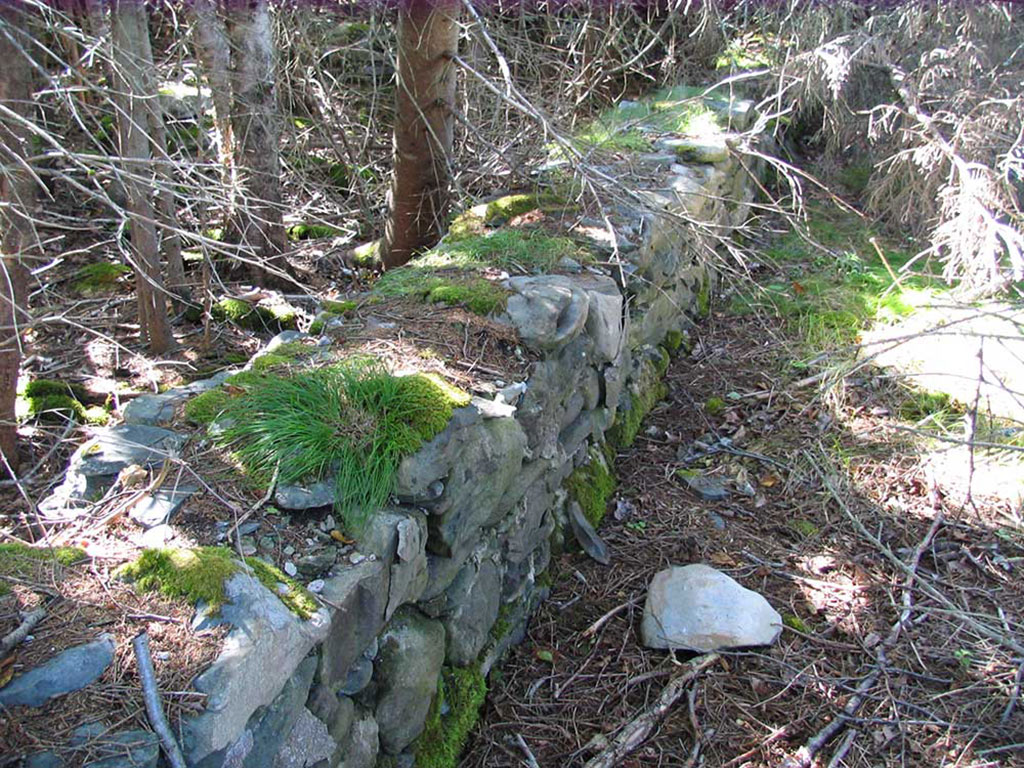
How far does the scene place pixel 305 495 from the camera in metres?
2.27

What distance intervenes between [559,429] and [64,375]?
3304 mm

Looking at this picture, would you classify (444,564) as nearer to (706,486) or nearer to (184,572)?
(184,572)

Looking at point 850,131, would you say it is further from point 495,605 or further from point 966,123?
point 495,605

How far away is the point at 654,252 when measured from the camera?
14.8ft

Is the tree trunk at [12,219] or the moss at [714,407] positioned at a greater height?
the tree trunk at [12,219]

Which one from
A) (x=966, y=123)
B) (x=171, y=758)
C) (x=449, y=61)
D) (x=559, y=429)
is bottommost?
(x=559, y=429)

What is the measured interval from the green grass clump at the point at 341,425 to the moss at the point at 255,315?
286 centimetres

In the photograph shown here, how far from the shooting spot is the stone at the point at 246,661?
1.66m

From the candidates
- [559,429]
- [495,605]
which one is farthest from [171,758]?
[559,429]

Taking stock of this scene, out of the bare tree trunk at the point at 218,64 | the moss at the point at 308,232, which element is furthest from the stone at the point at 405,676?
the moss at the point at 308,232

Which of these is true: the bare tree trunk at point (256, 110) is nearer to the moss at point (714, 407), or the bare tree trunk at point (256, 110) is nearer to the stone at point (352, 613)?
the moss at point (714, 407)

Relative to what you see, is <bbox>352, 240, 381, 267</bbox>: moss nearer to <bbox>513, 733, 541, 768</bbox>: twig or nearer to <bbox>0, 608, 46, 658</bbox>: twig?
<bbox>513, 733, 541, 768</bbox>: twig

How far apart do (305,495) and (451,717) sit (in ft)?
3.16

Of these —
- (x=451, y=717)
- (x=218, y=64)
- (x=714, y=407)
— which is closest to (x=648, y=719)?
(x=451, y=717)
